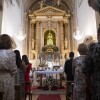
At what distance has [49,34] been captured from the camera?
16.4 meters

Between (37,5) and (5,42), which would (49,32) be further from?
(5,42)

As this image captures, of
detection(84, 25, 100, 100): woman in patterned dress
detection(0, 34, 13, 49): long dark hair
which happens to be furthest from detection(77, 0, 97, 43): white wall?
detection(84, 25, 100, 100): woman in patterned dress

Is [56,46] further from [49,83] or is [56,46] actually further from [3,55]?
[3,55]

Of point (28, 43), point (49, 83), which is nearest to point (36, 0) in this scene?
point (28, 43)

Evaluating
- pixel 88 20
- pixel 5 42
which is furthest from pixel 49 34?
pixel 5 42

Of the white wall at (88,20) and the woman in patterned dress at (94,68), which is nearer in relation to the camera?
the woman in patterned dress at (94,68)

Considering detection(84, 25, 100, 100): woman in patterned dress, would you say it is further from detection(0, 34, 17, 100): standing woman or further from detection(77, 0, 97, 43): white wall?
detection(77, 0, 97, 43): white wall

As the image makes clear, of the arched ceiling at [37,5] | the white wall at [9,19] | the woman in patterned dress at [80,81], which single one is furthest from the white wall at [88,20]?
the woman in patterned dress at [80,81]

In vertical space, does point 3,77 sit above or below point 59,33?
below

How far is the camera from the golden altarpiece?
15273 mm

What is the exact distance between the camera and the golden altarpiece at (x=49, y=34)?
1527cm

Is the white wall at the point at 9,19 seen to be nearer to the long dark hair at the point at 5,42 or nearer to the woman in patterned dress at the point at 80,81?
the long dark hair at the point at 5,42

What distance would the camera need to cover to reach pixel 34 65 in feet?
48.3

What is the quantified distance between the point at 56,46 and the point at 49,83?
7626mm
